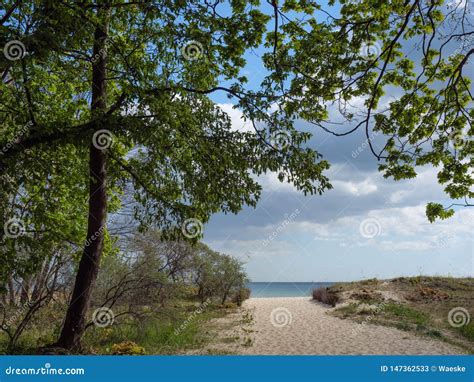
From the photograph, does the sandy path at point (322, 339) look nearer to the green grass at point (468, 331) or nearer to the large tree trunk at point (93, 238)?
the green grass at point (468, 331)

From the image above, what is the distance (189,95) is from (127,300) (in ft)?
26.4

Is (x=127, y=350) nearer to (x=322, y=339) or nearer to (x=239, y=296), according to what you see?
(x=322, y=339)

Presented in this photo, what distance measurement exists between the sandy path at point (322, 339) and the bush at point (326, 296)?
6670 mm

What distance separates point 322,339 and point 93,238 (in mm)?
9171

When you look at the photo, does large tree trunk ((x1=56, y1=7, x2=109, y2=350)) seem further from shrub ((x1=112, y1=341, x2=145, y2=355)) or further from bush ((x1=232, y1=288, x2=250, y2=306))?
bush ((x1=232, y1=288, x2=250, y2=306))

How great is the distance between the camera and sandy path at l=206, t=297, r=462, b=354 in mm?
13906

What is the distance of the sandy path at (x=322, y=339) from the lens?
1391 cm

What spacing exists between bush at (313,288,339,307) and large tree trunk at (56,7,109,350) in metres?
18.8

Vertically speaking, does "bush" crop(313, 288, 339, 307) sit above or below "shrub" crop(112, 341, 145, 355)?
above

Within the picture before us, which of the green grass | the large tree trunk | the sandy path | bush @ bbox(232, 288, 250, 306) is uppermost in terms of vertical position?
the large tree trunk

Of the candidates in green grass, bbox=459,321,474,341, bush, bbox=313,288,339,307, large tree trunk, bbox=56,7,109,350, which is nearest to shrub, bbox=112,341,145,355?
large tree trunk, bbox=56,7,109,350

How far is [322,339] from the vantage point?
52.6ft

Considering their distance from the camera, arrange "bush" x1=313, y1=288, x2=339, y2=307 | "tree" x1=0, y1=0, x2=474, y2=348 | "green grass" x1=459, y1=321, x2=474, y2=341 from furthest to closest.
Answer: "bush" x1=313, y1=288, x2=339, y2=307, "green grass" x1=459, y1=321, x2=474, y2=341, "tree" x1=0, y1=0, x2=474, y2=348

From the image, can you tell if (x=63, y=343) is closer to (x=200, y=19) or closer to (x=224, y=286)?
(x=200, y=19)
